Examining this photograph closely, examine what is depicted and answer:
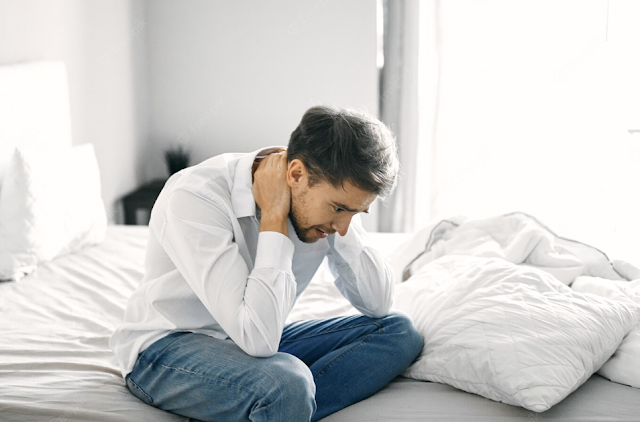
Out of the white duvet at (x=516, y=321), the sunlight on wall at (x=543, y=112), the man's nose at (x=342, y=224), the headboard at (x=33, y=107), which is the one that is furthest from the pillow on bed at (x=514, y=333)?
the sunlight on wall at (x=543, y=112)

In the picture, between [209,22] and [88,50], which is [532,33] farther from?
[88,50]

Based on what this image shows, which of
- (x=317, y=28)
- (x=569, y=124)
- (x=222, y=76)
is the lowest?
(x=569, y=124)

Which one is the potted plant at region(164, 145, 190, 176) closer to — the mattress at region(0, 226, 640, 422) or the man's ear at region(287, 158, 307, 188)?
the mattress at region(0, 226, 640, 422)

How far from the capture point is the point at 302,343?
1.48 m

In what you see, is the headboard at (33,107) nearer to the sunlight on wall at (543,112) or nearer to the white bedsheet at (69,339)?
the white bedsheet at (69,339)

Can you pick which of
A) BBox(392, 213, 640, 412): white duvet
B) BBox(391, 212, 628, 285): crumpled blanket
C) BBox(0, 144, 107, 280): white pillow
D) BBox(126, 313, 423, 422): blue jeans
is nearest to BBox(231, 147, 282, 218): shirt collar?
BBox(126, 313, 423, 422): blue jeans

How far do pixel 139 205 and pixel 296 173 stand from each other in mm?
2303

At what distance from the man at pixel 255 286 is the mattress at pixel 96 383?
6 centimetres

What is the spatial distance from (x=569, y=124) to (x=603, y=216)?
1.71 ft

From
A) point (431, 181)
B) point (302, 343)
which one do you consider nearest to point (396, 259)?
point (302, 343)

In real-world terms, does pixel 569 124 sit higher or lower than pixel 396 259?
higher

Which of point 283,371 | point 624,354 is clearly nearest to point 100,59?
point 283,371

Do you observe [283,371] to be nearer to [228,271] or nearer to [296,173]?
[228,271]

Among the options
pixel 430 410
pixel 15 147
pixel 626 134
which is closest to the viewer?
pixel 430 410
